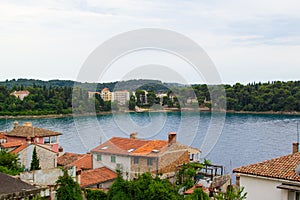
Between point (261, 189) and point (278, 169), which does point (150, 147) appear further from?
point (278, 169)

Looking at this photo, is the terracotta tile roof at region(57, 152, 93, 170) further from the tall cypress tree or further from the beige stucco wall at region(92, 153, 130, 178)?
the tall cypress tree

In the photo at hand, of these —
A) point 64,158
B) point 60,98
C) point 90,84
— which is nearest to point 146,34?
point 90,84

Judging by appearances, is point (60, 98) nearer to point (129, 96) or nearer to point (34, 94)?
point (34, 94)

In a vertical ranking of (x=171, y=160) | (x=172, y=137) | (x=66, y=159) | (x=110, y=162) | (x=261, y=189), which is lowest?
(x=66, y=159)

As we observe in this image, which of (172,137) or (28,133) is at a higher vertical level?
(172,137)

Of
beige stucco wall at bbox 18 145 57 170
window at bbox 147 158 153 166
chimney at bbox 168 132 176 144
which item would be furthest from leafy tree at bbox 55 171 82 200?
chimney at bbox 168 132 176 144

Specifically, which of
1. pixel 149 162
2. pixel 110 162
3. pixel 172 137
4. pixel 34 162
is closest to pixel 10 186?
pixel 34 162
